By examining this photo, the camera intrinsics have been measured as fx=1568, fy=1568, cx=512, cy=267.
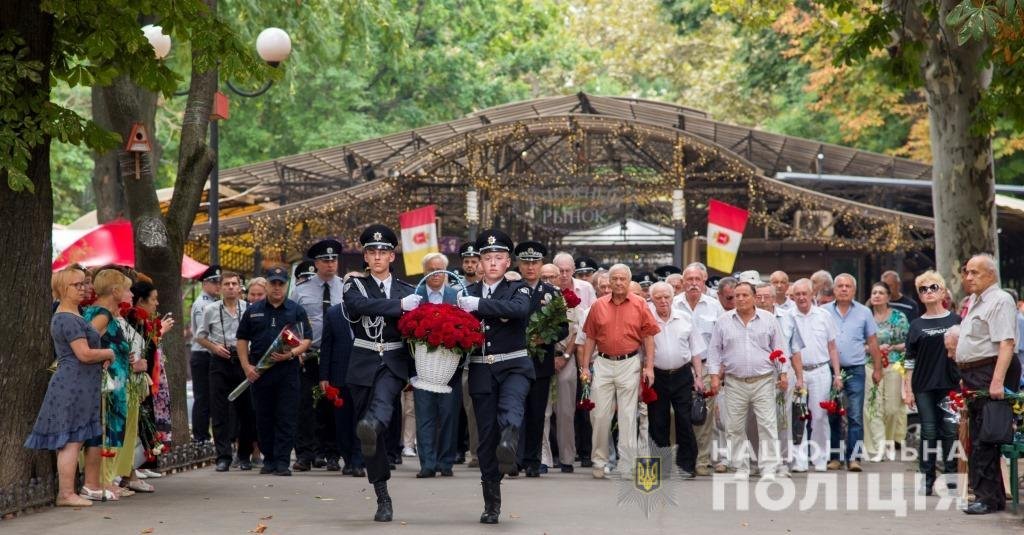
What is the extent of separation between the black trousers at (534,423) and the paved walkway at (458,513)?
790 millimetres

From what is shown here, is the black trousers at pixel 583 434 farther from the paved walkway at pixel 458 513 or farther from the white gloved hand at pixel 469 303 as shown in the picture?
the white gloved hand at pixel 469 303

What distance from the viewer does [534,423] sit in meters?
15.3

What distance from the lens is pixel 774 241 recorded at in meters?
34.1

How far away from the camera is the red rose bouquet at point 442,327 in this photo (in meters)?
11.0

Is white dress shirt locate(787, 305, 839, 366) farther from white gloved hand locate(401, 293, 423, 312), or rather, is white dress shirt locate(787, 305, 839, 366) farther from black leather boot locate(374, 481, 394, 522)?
black leather boot locate(374, 481, 394, 522)

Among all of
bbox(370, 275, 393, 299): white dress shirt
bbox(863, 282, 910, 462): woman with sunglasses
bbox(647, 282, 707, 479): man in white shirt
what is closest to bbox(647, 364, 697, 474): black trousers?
bbox(647, 282, 707, 479): man in white shirt

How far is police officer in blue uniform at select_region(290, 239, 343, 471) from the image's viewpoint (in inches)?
627

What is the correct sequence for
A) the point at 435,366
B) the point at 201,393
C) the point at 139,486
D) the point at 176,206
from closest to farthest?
the point at 435,366, the point at 139,486, the point at 176,206, the point at 201,393

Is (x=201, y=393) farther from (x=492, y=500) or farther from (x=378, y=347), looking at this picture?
(x=492, y=500)

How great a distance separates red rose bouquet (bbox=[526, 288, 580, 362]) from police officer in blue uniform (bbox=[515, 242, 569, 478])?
83 mm

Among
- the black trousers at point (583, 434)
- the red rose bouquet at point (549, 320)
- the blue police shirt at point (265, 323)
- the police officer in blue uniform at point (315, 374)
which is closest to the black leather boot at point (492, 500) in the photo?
the red rose bouquet at point (549, 320)

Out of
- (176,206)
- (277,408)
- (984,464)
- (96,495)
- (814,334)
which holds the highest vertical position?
(176,206)

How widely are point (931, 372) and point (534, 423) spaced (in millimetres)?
3939

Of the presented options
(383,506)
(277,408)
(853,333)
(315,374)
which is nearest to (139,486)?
(277,408)
